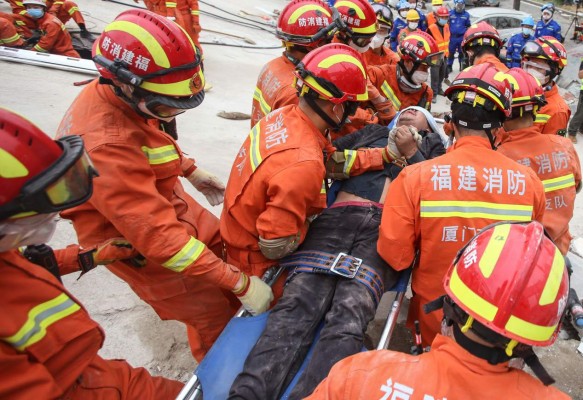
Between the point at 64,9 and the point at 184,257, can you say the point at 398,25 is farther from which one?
the point at 184,257

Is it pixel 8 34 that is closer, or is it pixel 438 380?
pixel 438 380

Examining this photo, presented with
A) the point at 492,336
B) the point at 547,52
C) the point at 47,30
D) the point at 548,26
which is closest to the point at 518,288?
the point at 492,336

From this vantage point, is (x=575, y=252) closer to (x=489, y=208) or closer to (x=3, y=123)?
(x=489, y=208)

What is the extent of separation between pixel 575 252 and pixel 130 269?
14.7 ft

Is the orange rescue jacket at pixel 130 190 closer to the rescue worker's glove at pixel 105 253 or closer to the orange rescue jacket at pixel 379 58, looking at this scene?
the rescue worker's glove at pixel 105 253

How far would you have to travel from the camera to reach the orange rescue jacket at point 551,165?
9.18 feet

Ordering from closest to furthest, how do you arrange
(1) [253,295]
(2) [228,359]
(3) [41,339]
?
(3) [41,339], (2) [228,359], (1) [253,295]

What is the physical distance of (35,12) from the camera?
7.54m

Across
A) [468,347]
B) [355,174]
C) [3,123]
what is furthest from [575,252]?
[3,123]

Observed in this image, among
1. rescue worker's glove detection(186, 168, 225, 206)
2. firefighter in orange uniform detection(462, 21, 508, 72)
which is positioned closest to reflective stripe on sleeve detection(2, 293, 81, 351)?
rescue worker's glove detection(186, 168, 225, 206)

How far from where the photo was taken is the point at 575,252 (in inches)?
177

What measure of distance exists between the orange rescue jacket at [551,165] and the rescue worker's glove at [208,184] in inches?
79.2

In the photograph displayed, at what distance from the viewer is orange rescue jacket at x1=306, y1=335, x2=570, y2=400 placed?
4.09 ft

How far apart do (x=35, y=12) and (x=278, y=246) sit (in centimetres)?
779
